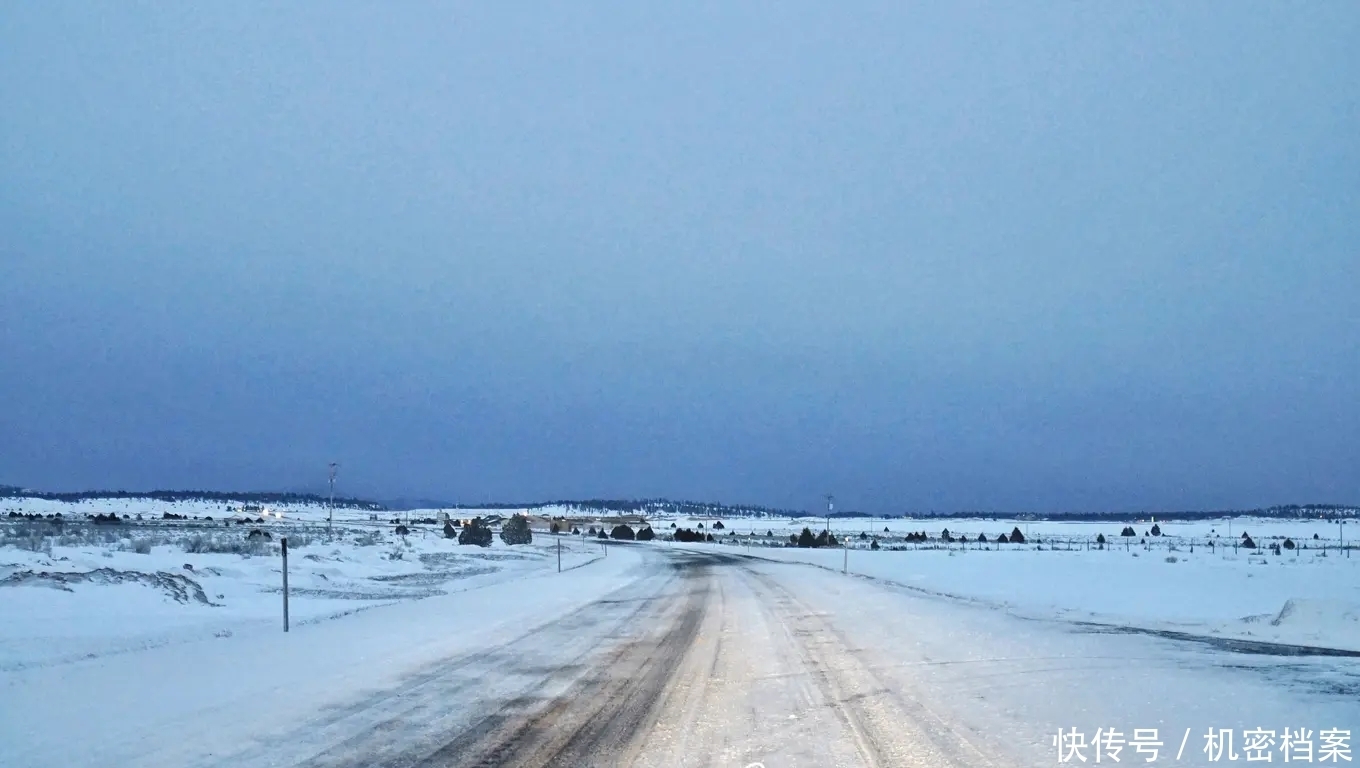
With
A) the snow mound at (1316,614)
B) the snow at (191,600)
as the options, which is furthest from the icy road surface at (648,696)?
the snow mound at (1316,614)

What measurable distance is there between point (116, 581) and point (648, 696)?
52.3ft

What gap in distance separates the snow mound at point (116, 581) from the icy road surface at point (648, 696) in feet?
19.2

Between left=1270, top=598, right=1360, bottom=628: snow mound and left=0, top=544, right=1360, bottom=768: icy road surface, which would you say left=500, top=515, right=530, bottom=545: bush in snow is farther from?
left=1270, top=598, right=1360, bottom=628: snow mound

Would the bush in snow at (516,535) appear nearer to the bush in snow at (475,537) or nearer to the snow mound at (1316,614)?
the bush in snow at (475,537)

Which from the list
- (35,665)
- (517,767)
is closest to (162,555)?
(35,665)

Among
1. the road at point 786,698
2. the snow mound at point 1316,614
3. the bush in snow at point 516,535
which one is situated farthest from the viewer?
the bush in snow at point 516,535

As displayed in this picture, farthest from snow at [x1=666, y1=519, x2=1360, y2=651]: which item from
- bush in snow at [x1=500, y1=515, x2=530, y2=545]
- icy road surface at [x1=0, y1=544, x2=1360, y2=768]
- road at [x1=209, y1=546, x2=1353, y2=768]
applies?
bush in snow at [x1=500, y1=515, x2=530, y2=545]

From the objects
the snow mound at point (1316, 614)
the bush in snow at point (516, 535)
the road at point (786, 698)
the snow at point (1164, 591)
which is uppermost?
the road at point (786, 698)

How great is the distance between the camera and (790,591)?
26.9 m

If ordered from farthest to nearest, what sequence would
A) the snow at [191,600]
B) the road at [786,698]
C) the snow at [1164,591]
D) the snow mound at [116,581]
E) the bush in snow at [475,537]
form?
1. the bush in snow at [475,537]
2. the snow mound at [116,581]
3. the snow at [1164,591]
4. the snow at [191,600]
5. the road at [786,698]

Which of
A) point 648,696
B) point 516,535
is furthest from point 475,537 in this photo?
point 648,696

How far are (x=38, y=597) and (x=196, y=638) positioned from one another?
5785 millimetres

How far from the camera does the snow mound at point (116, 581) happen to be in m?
19.4

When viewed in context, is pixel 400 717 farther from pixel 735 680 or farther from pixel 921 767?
pixel 921 767
